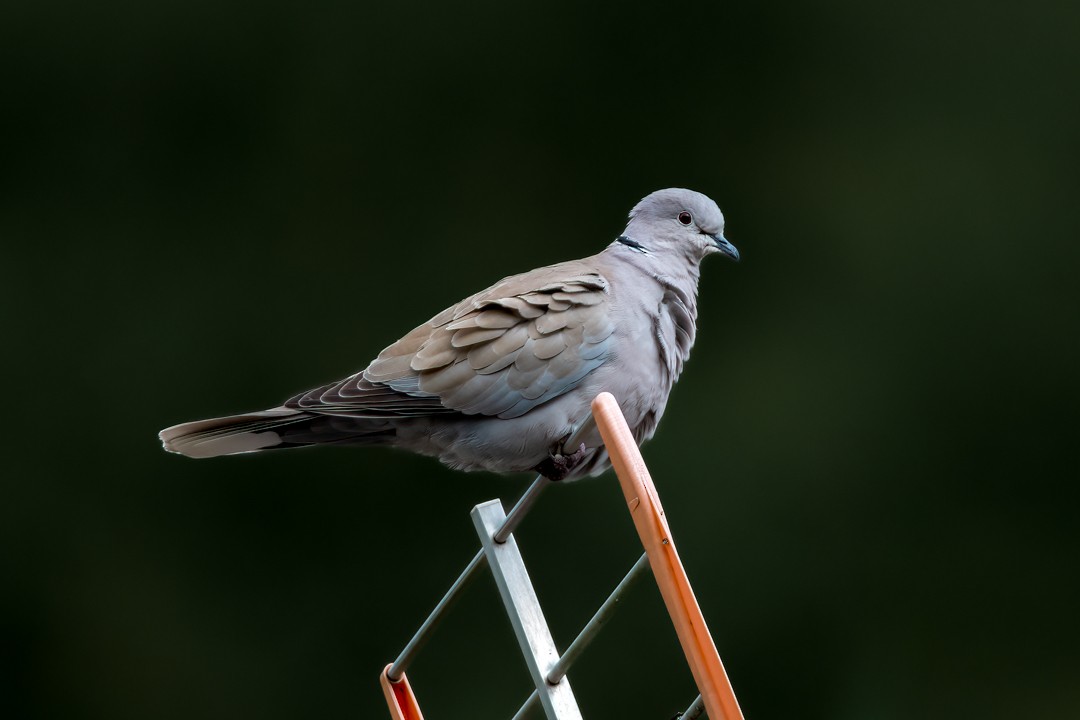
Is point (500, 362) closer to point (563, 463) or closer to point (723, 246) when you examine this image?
point (563, 463)

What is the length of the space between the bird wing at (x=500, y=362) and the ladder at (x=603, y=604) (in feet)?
1.71

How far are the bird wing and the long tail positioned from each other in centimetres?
4

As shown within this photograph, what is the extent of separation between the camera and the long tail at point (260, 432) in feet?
6.76

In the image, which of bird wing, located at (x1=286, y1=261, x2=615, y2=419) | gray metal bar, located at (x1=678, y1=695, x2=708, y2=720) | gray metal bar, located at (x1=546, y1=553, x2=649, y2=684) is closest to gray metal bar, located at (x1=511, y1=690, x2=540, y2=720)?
gray metal bar, located at (x1=546, y1=553, x2=649, y2=684)

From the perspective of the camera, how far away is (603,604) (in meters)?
1.32

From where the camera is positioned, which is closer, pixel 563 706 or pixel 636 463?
pixel 636 463

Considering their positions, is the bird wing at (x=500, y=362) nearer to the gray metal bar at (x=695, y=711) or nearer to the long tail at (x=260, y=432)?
the long tail at (x=260, y=432)

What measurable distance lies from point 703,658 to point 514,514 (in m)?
0.47

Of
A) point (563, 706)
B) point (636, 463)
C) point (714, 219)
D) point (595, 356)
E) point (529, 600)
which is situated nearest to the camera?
point (636, 463)

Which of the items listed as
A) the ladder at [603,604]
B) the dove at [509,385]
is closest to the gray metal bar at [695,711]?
the ladder at [603,604]

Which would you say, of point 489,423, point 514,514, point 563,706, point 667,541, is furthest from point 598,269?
point 667,541

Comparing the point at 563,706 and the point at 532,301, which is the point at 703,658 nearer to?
the point at 563,706

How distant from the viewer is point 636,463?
1.15 m

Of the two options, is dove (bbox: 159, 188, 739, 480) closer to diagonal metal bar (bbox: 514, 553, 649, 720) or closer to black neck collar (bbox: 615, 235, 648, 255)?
black neck collar (bbox: 615, 235, 648, 255)
